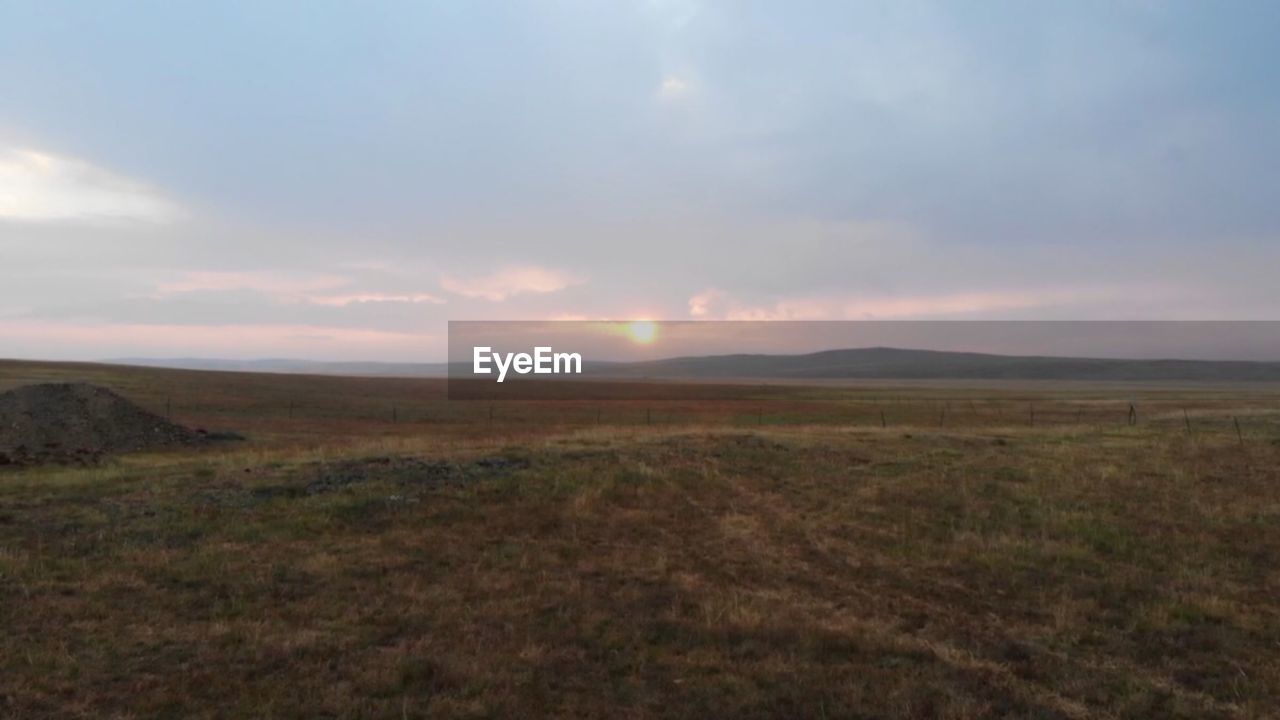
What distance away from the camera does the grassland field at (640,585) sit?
668 centimetres

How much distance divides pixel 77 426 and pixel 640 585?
24.7 meters

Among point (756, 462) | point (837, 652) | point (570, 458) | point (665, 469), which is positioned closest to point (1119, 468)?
point (756, 462)

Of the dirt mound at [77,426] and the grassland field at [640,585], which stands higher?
the dirt mound at [77,426]

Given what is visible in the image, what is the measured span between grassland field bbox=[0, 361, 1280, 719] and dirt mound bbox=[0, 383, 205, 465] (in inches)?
215

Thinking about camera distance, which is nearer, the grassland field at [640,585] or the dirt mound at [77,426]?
the grassland field at [640,585]

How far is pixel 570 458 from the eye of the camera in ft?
62.1

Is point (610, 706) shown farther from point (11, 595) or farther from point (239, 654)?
point (11, 595)

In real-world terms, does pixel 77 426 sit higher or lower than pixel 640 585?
higher

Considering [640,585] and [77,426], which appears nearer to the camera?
[640,585]

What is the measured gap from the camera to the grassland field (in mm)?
6684

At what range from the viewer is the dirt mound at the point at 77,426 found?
23.5m

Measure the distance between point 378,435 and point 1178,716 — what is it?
3236 cm

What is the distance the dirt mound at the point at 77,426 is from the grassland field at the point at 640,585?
546 centimetres

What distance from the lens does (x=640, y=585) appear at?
10039 millimetres
